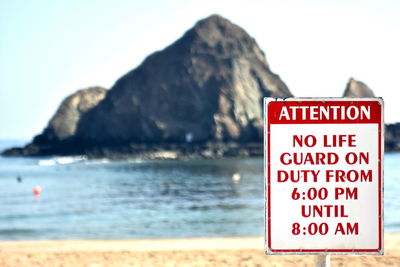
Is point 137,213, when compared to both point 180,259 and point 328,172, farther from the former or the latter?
point 328,172

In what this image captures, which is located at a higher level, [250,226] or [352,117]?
[352,117]

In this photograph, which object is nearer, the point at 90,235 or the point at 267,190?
the point at 267,190

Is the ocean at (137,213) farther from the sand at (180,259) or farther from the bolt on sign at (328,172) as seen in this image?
the bolt on sign at (328,172)

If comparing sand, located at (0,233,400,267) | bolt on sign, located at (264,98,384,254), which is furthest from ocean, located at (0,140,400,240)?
bolt on sign, located at (264,98,384,254)

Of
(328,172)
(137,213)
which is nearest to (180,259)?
(328,172)

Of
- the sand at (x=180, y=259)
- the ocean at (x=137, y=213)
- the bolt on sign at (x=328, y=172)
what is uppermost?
the bolt on sign at (x=328, y=172)

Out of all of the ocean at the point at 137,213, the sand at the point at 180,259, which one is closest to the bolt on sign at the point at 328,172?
the sand at the point at 180,259

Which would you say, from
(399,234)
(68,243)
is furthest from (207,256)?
(399,234)

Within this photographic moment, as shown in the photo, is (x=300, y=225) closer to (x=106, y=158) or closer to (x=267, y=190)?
(x=267, y=190)

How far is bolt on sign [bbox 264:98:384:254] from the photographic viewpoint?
3.52 meters

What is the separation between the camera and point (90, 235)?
31.3 metres

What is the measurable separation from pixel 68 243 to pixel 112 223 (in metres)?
9.72

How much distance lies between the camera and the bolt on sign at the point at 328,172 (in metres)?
3.52

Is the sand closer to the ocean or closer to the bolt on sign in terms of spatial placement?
the ocean
